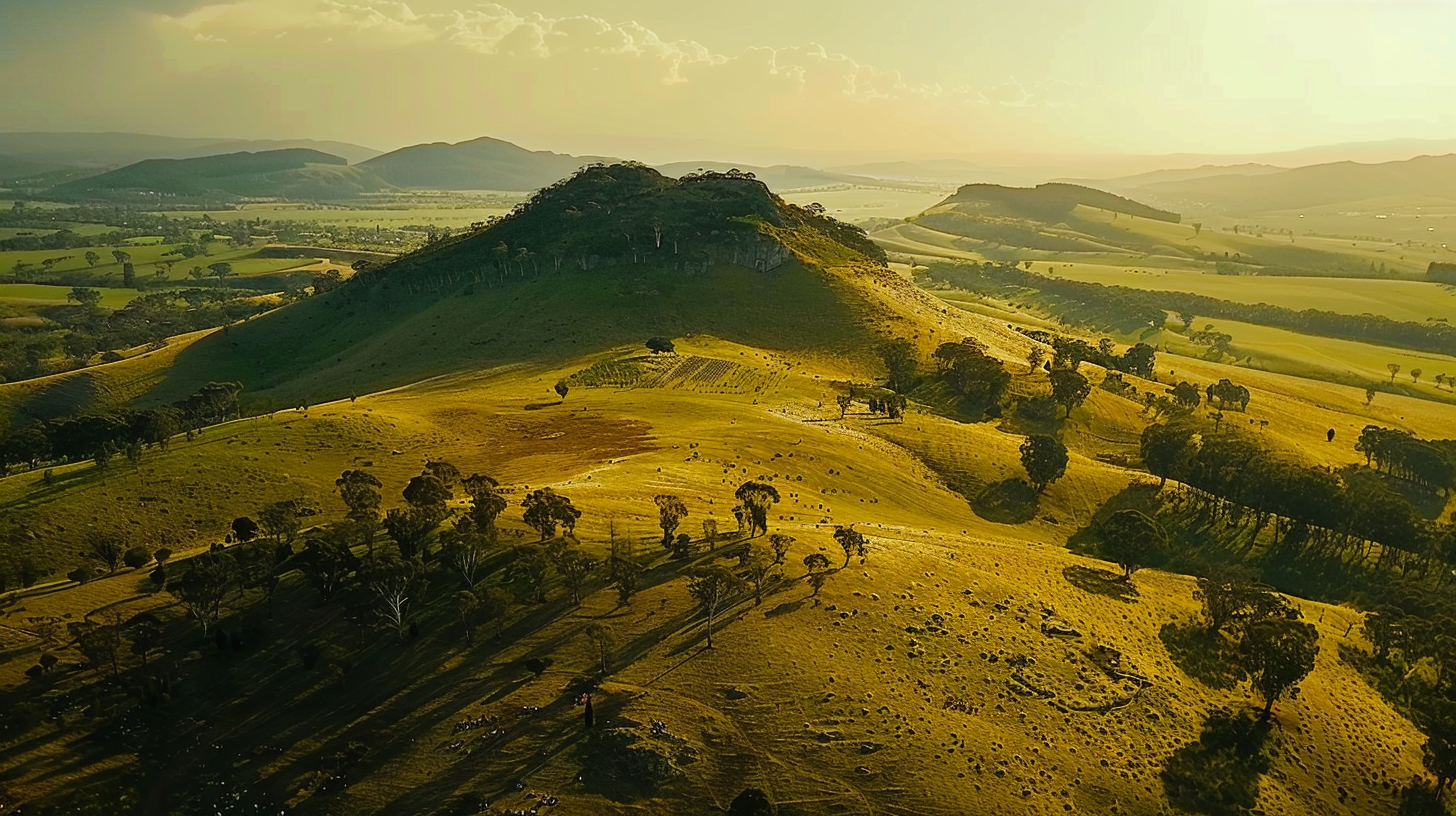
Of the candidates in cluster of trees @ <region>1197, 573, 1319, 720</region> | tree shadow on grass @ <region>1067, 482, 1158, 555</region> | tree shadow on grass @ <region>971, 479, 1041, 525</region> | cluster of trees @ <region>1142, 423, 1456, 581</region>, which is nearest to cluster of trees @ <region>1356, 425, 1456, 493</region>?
cluster of trees @ <region>1142, 423, 1456, 581</region>

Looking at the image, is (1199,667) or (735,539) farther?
(735,539)

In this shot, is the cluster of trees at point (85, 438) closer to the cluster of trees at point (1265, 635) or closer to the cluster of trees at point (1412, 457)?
the cluster of trees at point (1265, 635)

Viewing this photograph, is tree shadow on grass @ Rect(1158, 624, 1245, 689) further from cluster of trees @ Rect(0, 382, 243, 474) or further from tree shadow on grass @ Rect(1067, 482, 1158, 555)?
cluster of trees @ Rect(0, 382, 243, 474)

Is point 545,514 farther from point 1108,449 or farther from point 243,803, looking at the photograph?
point 1108,449

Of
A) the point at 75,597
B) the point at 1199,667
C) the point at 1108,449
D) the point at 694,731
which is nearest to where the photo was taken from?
the point at 694,731

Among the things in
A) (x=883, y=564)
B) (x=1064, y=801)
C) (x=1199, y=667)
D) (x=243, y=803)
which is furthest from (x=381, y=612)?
(x=1199, y=667)

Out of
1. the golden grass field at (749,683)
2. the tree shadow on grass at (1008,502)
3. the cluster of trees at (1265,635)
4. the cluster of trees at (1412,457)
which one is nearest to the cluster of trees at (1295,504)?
the cluster of trees at (1412,457)

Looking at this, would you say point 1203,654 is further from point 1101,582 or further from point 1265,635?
point 1101,582
